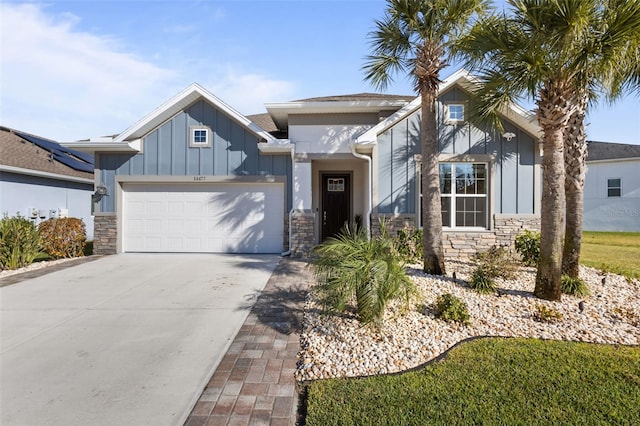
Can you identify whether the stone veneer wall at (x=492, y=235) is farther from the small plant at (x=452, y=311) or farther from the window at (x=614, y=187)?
the window at (x=614, y=187)

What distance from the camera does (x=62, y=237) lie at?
987 centimetres

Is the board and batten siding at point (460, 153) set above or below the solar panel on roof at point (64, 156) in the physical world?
below

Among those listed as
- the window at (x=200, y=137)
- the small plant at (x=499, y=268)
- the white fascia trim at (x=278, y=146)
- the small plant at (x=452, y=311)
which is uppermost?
the window at (x=200, y=137)

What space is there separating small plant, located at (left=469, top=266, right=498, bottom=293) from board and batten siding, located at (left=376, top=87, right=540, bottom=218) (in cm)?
359

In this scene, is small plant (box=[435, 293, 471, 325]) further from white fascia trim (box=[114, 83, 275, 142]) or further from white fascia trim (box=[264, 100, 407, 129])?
white fascia trim (box=[114, 83, 275, 142])

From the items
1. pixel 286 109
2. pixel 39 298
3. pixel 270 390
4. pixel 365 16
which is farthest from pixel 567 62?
pixel 39 298

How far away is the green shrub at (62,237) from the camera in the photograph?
9659 mm

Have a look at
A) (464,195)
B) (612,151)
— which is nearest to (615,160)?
(612,151)

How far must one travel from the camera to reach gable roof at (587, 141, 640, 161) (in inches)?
749

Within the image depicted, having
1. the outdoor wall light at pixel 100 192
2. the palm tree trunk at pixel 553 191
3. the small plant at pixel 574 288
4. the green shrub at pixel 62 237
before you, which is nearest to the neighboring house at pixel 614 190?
the small plant at pixel 574 288

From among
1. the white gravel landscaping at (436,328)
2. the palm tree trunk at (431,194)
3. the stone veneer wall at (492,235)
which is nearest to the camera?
the white gravel landscaping at (436,328)

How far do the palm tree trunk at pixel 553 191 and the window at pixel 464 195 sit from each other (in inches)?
158

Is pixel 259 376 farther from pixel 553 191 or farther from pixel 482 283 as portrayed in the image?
pixel 553 191

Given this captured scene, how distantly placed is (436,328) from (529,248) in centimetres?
526
